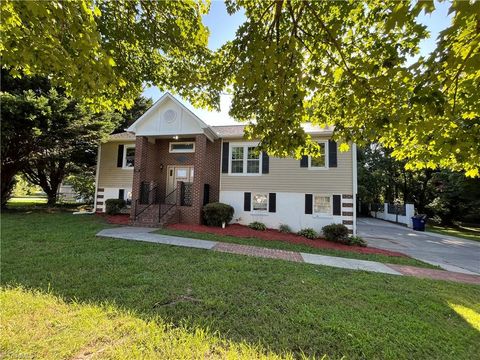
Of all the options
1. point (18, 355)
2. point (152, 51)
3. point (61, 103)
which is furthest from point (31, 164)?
point (18, 355)

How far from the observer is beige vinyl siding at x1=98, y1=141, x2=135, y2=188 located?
15.9 meters

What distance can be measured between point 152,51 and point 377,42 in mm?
4695

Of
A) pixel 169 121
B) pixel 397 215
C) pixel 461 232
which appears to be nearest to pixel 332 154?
pixel 169 121

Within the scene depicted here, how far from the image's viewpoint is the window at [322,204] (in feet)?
41.3

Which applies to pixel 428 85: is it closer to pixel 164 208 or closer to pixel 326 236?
pixel 326 236

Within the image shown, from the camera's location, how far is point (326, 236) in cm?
1166

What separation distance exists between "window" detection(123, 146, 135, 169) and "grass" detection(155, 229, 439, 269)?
7.34 metres

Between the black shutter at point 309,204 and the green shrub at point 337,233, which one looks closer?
the green shrub at point 337,233

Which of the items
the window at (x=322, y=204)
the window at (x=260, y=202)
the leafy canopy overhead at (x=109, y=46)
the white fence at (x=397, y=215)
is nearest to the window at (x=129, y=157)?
the window at (x=260, y=202)

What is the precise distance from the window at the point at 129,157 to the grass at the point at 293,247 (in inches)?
289

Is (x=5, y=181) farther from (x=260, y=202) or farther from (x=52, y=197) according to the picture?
(x=260, y=202)

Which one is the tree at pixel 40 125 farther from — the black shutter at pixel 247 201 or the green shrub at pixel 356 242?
the green shrub at pixel 356 242

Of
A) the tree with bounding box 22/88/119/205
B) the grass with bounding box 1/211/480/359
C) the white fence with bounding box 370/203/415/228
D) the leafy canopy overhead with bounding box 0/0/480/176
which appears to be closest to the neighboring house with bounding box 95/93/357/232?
the tree with bounding box 22/88/119/205

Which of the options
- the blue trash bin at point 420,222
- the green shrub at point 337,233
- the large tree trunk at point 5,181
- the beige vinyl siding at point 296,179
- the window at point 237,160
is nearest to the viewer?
the green shrub at point 337,233
